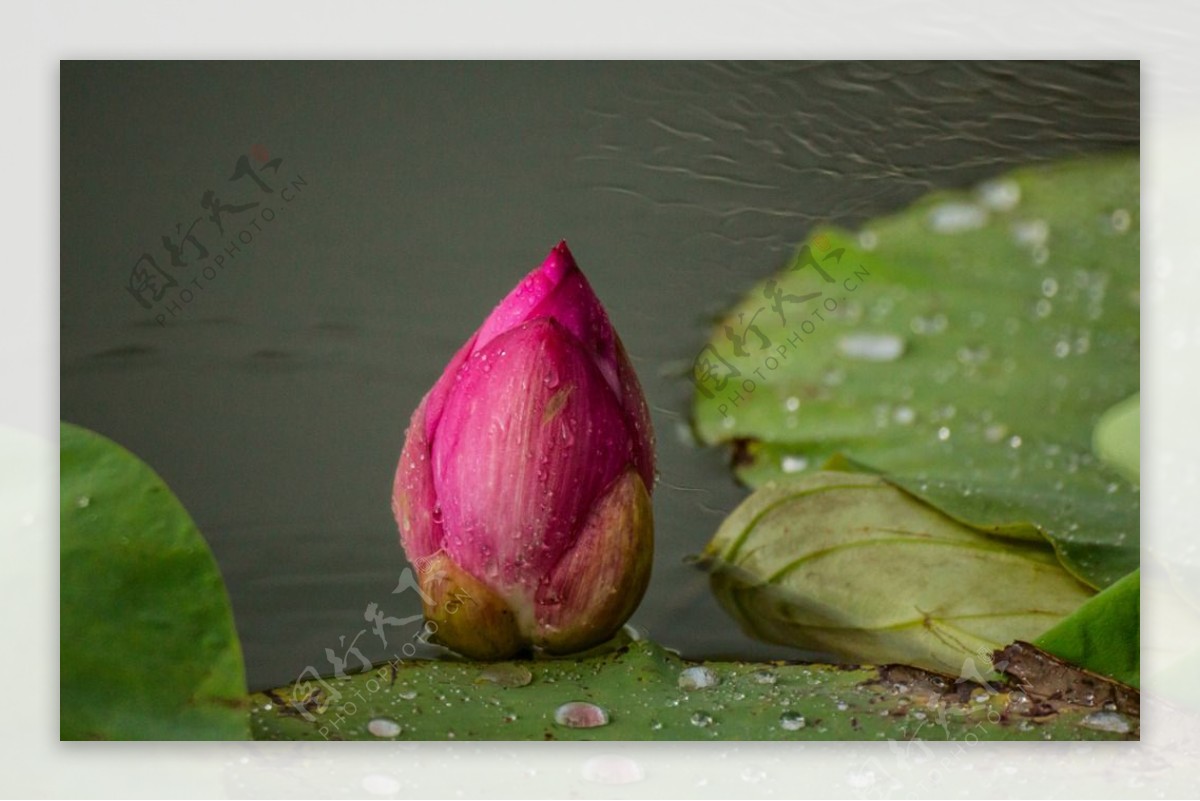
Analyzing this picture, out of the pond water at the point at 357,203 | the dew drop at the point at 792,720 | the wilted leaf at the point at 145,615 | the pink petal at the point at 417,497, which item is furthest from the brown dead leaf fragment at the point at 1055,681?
the wilted leaf at the point at 145,615

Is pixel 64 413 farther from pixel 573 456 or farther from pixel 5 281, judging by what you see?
pixel 573 456

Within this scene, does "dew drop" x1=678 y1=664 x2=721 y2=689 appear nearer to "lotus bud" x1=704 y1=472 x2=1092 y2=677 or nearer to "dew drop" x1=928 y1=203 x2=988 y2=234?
"lotus bud" x1=704 y1=472 x2=1092 y2=677

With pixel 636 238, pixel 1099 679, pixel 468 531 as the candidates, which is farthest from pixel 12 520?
pixel 1099 679

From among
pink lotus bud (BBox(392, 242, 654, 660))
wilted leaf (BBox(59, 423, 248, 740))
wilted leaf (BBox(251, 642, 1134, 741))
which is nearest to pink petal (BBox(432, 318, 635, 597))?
pink lotus bud (BBox(392, 242, 654, 660))
